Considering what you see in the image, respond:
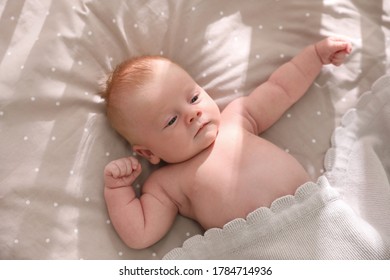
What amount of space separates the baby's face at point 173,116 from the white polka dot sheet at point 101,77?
0.13m

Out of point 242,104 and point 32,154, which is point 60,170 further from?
point 242,104

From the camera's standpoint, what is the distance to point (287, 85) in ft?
4.77

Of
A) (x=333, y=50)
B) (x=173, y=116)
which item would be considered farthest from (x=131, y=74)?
(x=333, y=50)

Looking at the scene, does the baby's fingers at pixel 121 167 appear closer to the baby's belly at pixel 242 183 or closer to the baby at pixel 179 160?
the baby at pixel 179 160

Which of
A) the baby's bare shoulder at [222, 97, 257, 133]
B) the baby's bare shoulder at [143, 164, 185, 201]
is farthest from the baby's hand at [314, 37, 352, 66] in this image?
the baby's bare shoulder at [143, 164, 185, 201]

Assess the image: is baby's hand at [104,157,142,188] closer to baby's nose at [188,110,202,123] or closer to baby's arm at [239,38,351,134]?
baby's nose at [188,110,202,123]

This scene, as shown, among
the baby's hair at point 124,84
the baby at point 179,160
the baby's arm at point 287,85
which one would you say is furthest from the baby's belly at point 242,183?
the baby's hair at point 124,84

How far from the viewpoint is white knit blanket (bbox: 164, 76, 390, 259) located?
127 cm

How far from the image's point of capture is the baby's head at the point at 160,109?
133 cm

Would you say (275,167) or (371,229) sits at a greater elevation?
(275,167)

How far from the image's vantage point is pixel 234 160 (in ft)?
4.47

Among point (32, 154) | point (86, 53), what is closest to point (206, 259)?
point (32, 154)

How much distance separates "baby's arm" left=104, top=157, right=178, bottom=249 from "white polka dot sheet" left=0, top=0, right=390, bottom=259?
4 centimetres
